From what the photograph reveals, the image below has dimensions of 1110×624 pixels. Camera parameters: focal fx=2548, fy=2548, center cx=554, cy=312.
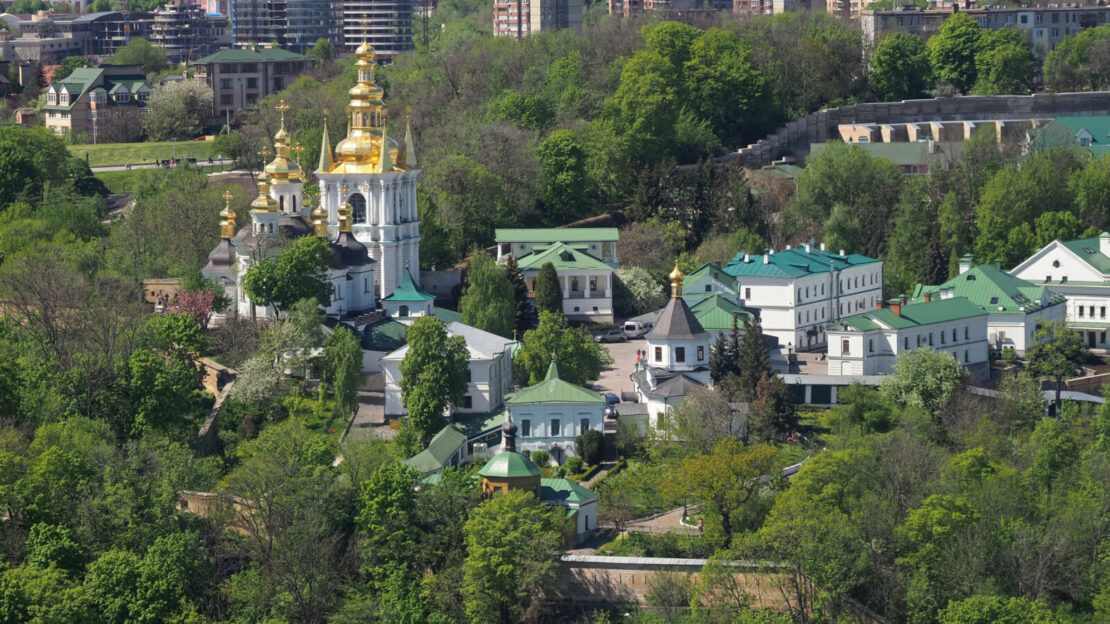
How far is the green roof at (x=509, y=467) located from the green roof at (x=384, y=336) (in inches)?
394

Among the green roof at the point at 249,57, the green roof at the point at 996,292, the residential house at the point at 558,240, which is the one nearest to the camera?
the green roof at the point at 996,292

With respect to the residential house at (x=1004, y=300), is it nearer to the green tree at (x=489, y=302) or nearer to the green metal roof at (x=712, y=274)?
the green metal roof at (x=712, y=274)

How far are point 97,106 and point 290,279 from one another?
161ft

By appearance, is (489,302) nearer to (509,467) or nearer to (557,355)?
(557,355)

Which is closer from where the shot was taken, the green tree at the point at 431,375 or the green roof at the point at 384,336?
the green tree at the point at 431,375

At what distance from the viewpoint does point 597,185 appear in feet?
278

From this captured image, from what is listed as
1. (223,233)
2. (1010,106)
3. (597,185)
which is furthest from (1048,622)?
(1010,106)

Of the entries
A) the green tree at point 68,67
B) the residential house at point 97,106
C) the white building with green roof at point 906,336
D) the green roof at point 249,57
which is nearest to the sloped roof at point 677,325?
the white building with green roof at point 906,336

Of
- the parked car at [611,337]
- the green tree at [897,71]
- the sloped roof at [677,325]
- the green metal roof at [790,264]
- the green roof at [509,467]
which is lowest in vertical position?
the green roof at [509,467]

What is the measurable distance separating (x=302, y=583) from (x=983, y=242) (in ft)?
108

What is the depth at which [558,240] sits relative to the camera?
77.8m

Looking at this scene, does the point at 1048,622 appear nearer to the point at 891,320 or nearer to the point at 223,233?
the point at 891,320

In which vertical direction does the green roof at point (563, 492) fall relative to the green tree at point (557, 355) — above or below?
below

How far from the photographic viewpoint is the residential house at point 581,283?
74375 mm
